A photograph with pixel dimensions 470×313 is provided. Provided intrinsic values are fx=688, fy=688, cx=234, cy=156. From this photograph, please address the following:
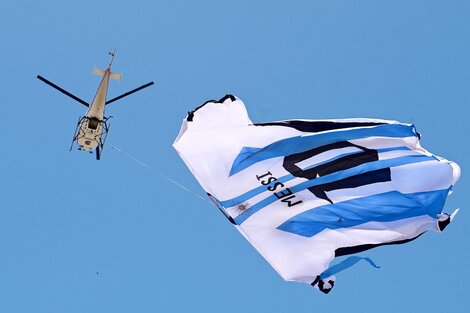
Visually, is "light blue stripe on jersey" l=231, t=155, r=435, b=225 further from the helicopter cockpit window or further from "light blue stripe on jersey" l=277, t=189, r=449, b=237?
the helicopter cockpit window

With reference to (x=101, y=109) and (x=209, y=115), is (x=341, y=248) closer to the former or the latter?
(x=209, y=115)

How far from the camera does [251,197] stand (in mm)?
28125

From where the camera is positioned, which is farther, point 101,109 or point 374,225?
point 101,109

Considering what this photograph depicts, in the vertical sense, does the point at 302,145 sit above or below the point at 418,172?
above

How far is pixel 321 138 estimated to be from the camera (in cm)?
2906

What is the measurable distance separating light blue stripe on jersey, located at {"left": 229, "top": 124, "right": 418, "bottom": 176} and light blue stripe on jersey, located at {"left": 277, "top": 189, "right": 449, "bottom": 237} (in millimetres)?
2653

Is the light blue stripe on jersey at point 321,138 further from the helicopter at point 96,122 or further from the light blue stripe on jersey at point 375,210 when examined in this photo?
the helicopter at point 96,122

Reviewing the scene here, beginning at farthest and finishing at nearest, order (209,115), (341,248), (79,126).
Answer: (79,126)
(209,115)
(341,248)

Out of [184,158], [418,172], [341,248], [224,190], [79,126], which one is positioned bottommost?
[341,248]

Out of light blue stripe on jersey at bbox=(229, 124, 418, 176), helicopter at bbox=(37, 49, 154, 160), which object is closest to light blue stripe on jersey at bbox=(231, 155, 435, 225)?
light blue stripe on jersey at bbox=(229, 124, 418, 176)

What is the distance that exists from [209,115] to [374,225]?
8169mm

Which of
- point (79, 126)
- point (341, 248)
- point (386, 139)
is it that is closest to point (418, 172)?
point (386, 139)

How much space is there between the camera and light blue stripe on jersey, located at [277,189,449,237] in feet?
90.4

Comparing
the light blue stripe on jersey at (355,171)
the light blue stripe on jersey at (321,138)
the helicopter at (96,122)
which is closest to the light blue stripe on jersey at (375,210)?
the light blue stripe on jersey at (355,171)
